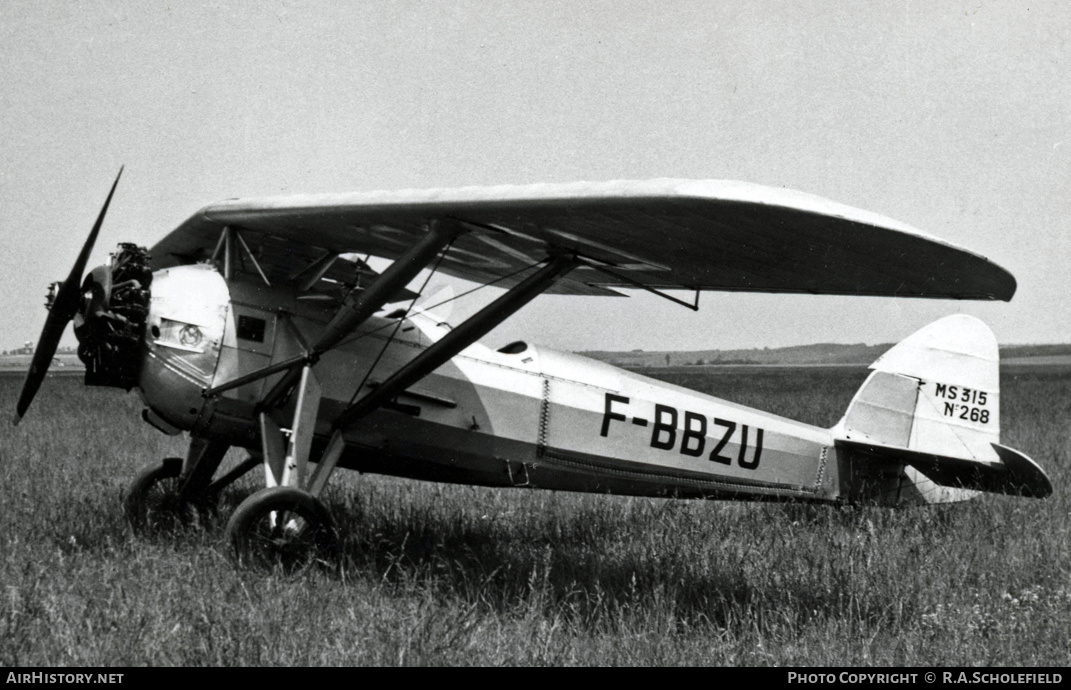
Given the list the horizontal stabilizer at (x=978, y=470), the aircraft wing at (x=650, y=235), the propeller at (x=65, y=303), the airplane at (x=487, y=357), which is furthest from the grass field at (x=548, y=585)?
the aircraft wing at (x=650, y=235)

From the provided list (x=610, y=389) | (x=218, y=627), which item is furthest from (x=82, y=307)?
(x=610, y=389)

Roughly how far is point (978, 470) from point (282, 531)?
575cm

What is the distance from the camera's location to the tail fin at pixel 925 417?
8.03 metres

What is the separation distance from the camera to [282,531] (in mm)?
5449

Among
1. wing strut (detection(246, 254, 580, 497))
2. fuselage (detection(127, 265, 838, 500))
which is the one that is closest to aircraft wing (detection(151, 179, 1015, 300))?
wing strut (detection(246, 254, 580, 497))

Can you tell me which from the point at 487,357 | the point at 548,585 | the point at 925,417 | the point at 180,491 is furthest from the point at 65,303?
the point at 925,417

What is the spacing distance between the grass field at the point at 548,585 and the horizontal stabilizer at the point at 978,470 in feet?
0.96

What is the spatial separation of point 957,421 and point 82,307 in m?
7.17

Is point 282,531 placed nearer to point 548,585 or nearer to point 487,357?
point 548,585

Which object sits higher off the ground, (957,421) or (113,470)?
(957,421)

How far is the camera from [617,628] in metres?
4.98

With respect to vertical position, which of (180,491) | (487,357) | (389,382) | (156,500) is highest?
(487,357)
